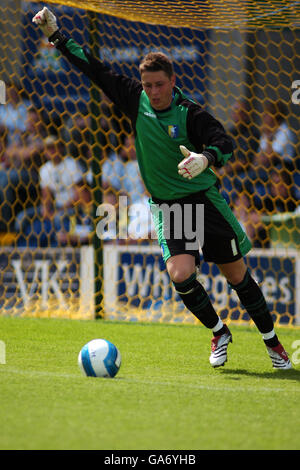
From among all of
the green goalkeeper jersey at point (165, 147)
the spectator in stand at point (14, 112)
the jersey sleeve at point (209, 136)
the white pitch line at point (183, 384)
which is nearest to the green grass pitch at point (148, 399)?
the white pitch line at point (183, 384)

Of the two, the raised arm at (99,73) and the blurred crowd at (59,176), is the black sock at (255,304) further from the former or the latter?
the blurred crowd at (59,176)

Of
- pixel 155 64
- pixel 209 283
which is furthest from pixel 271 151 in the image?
pixel 155 64

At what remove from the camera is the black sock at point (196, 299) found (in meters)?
4.49

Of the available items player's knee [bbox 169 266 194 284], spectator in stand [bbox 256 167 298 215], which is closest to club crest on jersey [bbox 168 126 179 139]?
player's knee [bbox 169 266 194 284]

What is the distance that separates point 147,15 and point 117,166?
2.02 meters

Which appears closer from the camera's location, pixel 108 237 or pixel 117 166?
pixel 108 237

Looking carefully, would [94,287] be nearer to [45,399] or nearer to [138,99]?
[138,99]

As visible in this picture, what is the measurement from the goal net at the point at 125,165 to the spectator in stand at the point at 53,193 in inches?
0.6

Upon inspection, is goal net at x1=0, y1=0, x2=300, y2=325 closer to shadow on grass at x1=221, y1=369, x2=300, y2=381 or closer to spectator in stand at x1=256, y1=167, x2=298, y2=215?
spectator in stand at x1=256, y1=167, x2=298, y2=215

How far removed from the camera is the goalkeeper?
445cm

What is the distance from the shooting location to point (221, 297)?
23.5 feet

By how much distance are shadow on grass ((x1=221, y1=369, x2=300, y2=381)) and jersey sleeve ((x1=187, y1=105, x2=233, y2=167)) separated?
119 centimetres

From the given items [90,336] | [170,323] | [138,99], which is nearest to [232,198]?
[170,323]

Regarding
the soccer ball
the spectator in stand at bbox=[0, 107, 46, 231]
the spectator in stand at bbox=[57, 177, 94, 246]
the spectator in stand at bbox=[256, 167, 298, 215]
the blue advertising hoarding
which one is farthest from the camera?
the spectator in stand at bbox=[0, 107, 46, 231]
